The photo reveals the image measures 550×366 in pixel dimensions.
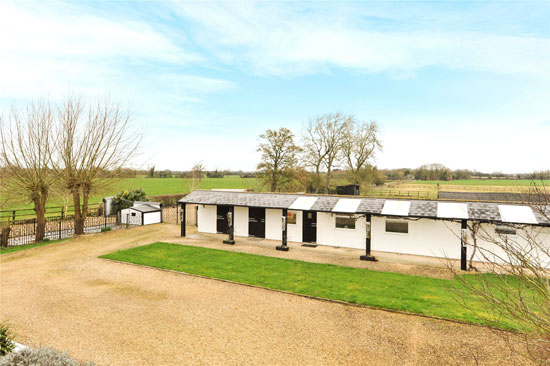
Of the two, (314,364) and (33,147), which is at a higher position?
(33,147)

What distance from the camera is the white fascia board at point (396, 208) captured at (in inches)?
671

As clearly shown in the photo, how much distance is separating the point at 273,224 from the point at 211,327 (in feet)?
41.1

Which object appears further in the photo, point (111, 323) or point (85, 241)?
point (85, 241)

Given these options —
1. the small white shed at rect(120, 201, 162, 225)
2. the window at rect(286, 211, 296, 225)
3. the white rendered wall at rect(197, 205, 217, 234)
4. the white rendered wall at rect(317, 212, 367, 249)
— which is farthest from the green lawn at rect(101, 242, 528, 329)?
the small white shed at rect(120, 201, 162, 225)

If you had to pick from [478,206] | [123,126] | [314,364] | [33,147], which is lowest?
[314,364]

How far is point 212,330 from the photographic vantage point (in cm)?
936

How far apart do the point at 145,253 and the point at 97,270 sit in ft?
10.4

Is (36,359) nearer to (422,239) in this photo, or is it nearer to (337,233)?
(337,233)

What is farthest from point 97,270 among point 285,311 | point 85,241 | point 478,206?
point 478,206

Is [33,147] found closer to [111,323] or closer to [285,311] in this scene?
[111,323]

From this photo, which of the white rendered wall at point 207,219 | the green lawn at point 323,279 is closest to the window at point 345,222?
the green lawn at point 323,279

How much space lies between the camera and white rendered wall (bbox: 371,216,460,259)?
56.5 ft

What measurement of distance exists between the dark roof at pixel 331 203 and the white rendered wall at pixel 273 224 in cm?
112

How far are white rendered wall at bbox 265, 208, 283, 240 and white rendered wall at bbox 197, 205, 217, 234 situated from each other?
14.4ft
